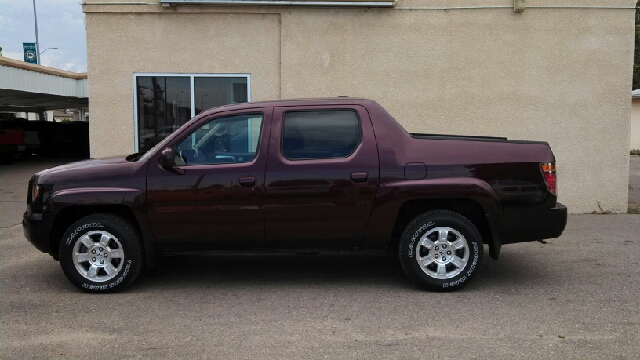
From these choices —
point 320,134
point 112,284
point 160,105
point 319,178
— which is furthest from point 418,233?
point 160,105

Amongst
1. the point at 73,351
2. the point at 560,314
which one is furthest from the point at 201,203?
the point at 560,314

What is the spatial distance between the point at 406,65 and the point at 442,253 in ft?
15.6

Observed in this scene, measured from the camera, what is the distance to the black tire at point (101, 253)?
5.52 metres

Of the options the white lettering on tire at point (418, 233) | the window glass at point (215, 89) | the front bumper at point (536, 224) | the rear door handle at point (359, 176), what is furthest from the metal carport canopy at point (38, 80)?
the front bumper at point (536, 224)

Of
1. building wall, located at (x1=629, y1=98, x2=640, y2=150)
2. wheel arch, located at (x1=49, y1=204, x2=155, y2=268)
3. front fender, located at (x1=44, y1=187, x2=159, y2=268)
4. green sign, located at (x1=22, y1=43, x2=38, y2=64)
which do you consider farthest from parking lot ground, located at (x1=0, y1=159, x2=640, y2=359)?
green sign, located at (x1=22, y1=43, x2=38, y2=64)

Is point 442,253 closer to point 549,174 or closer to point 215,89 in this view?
point 549,174

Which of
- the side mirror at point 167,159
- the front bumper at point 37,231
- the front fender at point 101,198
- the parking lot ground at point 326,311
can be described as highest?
the side mirror at point 167,159

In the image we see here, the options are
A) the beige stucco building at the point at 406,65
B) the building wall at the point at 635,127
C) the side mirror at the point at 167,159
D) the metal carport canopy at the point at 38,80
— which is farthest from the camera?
the building wall at the point at 635,127

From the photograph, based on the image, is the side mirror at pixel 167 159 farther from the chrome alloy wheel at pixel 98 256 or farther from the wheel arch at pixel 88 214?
the chrome alloy wheel at pixel 98 256

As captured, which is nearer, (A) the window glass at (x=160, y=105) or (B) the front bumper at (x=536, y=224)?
(B) the front bumper at (x=536, y=224)

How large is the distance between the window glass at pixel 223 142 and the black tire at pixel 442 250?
1.75 m

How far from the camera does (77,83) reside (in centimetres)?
2083

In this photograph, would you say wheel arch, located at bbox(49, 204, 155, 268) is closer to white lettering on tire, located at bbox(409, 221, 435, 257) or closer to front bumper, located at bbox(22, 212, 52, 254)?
front bumper, located at bbox(22, 212, 52, 254)

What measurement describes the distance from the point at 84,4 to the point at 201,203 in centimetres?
552
